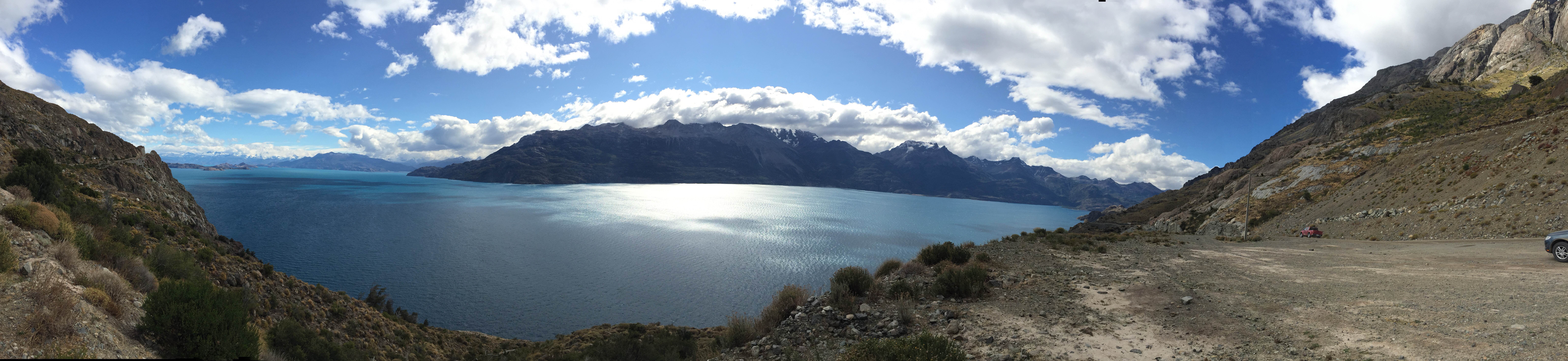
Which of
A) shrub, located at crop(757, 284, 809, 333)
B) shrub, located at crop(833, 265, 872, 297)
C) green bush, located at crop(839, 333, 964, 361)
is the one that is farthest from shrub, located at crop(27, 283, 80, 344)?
shrub, located at crop(833, 265, 872, 297)

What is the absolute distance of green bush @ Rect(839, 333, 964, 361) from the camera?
251 inches

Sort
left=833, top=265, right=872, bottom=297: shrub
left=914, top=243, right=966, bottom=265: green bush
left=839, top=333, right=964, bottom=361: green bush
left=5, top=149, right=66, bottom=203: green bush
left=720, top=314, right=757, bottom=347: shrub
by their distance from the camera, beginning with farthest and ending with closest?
1. left=914, top=243, right=966, bottom=265: green bush
2. left=5, top=149, right=66, bottom=203: green bush
3. left=833, top=265, right=872, bottom=297: shrub
4. left=720, top=314, right=757, bottom=347: shrub
5. left=839, top=333, right=964, bottom=361: green bush

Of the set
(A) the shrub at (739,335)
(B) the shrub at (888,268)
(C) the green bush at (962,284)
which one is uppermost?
(C) the green bush at (962,284)

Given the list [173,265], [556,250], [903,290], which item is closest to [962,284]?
[903,290]

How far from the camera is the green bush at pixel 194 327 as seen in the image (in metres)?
6.79

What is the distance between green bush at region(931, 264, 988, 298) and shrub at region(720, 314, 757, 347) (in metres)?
4.62

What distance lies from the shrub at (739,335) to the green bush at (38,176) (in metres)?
21.3

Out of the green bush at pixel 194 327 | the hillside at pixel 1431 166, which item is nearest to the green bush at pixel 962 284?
the green bush at pixel 194 327

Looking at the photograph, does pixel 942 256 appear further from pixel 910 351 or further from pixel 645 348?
pixel 910 351

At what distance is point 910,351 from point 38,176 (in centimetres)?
2989

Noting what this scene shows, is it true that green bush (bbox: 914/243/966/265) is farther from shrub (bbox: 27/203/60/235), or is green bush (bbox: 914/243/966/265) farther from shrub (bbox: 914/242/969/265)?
shrub (bbox: 27/203/60/235)

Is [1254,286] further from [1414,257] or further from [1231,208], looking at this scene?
[1231,208]

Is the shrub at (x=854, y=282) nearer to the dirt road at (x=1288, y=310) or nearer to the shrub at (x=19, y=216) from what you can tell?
the dirt road at (x=1288, y=310)

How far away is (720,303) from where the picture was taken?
33594mm
